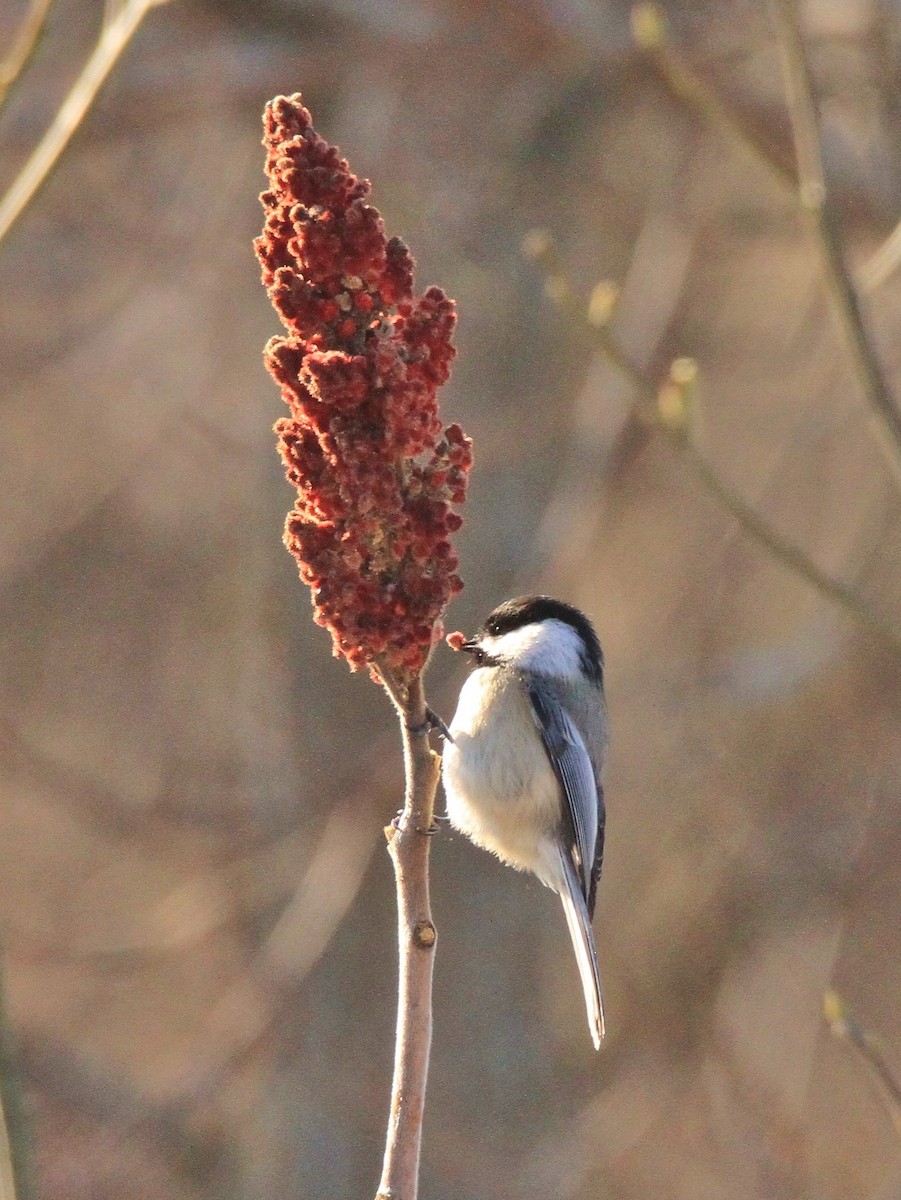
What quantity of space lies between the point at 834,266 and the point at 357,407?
555 mm

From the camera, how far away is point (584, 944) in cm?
216

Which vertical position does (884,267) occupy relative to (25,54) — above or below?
above

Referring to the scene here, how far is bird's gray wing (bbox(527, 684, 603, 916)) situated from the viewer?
255 centimetres

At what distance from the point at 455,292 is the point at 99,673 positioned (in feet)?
8.78

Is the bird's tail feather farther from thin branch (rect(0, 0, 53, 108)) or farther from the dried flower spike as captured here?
thin branch (rect(0, 0, 53, 108))

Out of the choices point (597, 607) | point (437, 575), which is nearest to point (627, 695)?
point (597, 607)

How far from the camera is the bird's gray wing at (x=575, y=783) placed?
255cm

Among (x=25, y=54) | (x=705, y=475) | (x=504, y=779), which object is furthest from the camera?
(x=504, y=779)

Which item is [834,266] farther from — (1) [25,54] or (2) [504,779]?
(2) [504,779]

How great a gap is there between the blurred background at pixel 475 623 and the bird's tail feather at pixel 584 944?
1.63 metres

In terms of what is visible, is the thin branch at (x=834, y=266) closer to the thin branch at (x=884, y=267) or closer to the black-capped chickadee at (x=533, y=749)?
the thin branch at (x=884, y=267)

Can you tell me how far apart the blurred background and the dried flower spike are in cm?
256

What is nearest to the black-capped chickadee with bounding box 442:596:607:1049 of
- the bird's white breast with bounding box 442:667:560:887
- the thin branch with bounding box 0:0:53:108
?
the bird's white breast with bounding box 442:667:560:887

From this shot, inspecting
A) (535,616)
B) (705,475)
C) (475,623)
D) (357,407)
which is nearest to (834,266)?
(705,475)
